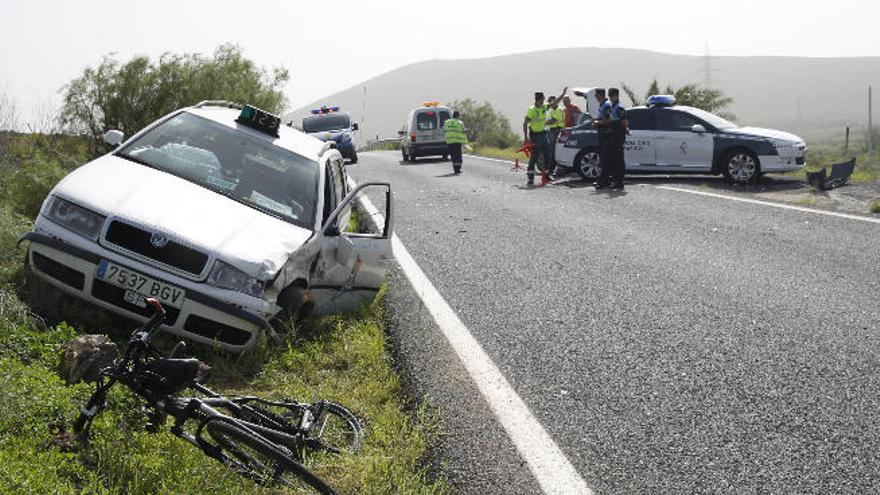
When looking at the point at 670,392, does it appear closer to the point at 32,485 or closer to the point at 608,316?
the point at 608,316

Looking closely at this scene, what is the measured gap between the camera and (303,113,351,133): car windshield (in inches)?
1202

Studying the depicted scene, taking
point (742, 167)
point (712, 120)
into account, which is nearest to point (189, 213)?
point (742, 167)

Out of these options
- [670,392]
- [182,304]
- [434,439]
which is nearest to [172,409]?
[434,439]

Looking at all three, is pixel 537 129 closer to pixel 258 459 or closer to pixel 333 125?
pixel 333 125

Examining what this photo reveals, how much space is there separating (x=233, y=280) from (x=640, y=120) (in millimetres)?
14774

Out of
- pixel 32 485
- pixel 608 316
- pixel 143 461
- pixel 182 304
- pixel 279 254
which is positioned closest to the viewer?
pixel 32 485

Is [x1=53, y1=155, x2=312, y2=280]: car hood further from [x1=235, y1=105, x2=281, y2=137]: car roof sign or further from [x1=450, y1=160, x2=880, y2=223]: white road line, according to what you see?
[x1=450, y1=160, x2=880, y2=223]: white road line

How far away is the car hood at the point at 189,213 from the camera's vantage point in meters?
5.82

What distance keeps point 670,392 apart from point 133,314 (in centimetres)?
326

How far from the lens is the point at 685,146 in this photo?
61.6 feet

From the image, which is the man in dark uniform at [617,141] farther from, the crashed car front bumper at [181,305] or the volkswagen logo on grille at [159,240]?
the volkswagen logo on grille at [159,240]

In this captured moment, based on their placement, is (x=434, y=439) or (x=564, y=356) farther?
(x=564, y=356)

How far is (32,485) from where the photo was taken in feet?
10.7

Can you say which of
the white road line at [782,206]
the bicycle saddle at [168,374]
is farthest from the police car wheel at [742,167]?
the bicycle saddle at [168,374]
